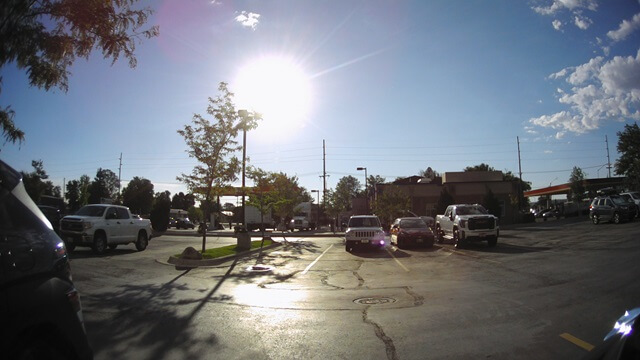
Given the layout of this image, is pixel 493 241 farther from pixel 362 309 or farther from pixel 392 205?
pixel 392 205

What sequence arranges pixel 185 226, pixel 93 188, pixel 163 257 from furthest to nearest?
pixel 93 188 → pixel 185 226 → pixel 163 257

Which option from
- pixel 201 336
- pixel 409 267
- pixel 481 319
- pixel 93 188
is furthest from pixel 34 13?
pixel 93 188

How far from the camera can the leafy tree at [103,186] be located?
79.4 m

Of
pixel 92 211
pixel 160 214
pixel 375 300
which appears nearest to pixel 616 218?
pixel 375 300

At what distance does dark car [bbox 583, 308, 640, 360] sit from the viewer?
211 centimetres

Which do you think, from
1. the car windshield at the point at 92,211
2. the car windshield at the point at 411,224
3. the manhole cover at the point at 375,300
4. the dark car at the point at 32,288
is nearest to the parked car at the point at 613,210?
the car windshield at the point at 411,224

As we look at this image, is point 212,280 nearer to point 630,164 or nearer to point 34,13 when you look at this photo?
point 34,13

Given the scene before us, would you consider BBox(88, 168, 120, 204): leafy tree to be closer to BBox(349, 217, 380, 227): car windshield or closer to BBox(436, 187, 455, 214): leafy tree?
BBox(436, 187, 455, 214): leafy tree

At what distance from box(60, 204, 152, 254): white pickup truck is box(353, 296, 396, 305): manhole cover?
13.1 meters

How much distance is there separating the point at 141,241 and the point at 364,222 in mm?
11490

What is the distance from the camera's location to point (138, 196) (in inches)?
2689

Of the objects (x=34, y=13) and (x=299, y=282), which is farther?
(x=299, y=282)

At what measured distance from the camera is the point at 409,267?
1392cm

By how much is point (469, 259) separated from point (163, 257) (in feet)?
40.8
